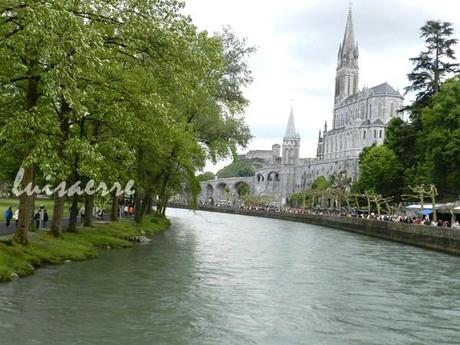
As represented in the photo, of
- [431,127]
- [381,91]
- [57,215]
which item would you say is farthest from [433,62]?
[381,91]

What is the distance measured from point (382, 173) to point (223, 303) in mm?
65574

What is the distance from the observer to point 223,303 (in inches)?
641

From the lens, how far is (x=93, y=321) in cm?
1321

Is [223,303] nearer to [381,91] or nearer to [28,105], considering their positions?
[28,105]

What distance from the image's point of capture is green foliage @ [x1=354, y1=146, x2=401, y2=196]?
7516 cm

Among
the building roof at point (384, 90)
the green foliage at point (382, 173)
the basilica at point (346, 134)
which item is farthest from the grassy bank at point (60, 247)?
the building roof at point (384, 90)

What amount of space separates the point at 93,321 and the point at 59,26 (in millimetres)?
6172

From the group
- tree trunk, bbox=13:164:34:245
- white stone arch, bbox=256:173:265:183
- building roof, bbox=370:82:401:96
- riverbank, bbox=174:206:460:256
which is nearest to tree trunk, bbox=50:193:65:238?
tree trunk, bbox=13:164:34:245

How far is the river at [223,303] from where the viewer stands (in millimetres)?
12695

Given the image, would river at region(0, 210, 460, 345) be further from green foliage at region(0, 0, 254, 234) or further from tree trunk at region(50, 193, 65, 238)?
green foliage at region(0, 0, 254, 234)

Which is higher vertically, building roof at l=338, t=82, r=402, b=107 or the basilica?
building roof at l=338, t=82, r=402, b=107

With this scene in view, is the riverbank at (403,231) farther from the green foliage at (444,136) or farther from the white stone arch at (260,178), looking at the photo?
the white stone arch at (260,178)

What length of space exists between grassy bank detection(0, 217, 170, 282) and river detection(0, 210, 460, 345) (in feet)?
1.82

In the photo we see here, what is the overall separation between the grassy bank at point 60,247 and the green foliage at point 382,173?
46649mm
